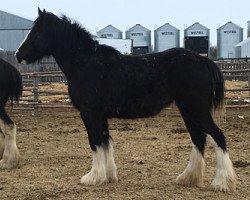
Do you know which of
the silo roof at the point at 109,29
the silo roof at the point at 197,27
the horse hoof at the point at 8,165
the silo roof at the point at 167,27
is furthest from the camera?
the silo roof at the point at 109,29

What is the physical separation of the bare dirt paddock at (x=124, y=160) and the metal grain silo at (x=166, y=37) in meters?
31.6

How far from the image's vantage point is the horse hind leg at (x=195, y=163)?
510cm

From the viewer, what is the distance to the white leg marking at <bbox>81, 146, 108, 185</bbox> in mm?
5215

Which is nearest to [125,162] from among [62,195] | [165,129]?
[62,195]

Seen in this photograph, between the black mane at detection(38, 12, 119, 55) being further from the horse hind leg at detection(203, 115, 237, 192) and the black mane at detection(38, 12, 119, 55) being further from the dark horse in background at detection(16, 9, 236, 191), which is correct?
the horse hind leg at detection(203, 115, 237, 192)

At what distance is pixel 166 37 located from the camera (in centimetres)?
4216

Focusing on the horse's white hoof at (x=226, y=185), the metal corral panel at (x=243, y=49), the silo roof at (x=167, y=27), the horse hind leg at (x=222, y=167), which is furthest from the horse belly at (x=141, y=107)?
the silo roof at (x=167, y=27)

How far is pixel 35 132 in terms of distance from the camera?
30.9ft

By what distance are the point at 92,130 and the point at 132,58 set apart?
102 centimetres

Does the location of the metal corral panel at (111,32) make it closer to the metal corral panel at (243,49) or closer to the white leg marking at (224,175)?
the metal corral panel at (243,49)

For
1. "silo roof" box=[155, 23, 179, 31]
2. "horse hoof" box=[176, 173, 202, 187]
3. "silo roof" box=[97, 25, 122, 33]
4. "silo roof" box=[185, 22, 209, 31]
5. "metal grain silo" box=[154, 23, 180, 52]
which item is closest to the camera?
"horse hoof" box=[176, 173, 202, 187]

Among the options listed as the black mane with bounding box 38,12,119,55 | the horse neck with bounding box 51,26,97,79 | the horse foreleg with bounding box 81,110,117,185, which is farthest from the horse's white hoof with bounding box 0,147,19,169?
the black mane with bounding box 38,12,119,55

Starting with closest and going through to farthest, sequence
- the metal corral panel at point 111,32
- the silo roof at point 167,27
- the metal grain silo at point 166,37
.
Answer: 1. the metal grain silo at point 166,37
2. the silo roof at point 167,27
3. the metal corral panel at point 111,32

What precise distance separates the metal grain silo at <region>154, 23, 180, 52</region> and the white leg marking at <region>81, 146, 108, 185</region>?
1462 inches
